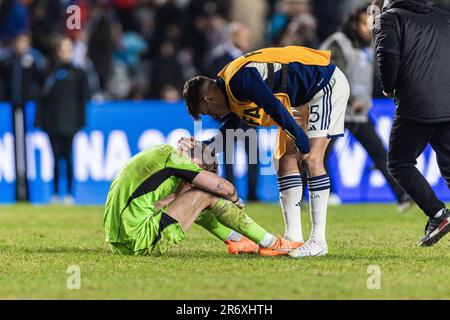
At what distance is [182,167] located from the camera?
29.4 feet

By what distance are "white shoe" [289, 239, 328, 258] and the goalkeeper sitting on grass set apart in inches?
11.2

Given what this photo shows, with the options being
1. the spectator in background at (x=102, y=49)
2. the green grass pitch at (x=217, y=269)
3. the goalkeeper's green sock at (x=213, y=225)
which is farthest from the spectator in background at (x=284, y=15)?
the goalkeeper's green sock at (x=213, y=225)

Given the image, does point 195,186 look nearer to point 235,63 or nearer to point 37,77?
point 235,63

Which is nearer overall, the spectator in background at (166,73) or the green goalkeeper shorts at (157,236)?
the green goalkeeper shorts at (157,236)

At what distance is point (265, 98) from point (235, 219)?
109cm

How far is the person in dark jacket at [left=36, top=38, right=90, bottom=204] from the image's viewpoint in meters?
16.5

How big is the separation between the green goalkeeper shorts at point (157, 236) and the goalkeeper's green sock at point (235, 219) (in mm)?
357

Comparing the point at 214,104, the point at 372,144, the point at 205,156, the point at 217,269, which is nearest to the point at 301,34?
the point at 372,144

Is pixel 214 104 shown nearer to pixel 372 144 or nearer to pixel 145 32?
pixel 372 144

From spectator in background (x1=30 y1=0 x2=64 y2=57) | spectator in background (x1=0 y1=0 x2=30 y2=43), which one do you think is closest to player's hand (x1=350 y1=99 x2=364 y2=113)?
spectator in background (x1=30 y1=0 x2=64 y2=57)

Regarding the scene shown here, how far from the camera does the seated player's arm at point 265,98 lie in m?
8.72

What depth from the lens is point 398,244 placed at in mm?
10430

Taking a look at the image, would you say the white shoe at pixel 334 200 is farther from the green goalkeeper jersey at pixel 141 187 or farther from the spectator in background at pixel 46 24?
the spectator in background at pixel 46 24
